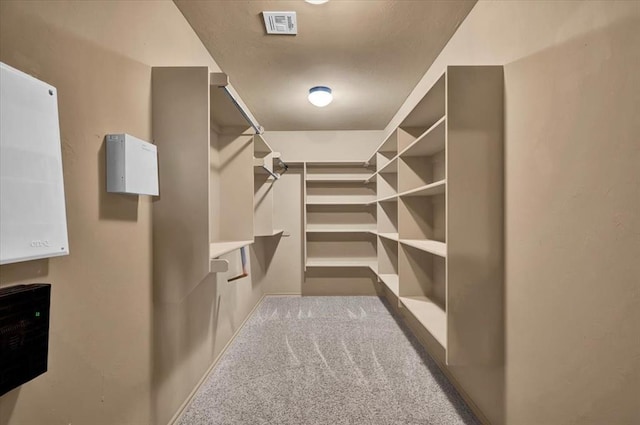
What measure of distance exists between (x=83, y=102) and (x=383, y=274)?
2811 mm

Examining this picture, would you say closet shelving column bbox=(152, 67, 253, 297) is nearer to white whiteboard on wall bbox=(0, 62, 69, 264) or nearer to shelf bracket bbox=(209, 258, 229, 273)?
shelf bracket bbox=(209, 258, 229, 273)

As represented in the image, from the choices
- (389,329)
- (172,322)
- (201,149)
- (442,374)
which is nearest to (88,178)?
(201,149)

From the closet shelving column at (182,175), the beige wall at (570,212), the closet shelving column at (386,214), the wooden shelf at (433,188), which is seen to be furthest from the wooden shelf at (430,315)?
the closet shelving column at (182,175)

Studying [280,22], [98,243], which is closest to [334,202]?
[280,22]

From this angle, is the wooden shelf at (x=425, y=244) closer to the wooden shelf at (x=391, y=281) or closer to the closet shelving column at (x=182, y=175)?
the wooden shelf at (x=391, y=281)

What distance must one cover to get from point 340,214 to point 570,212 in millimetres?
3173

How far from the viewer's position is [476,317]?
1.41 metres

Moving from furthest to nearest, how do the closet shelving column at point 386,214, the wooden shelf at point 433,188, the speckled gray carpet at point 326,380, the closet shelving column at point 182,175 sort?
the closet shelving column at point 386,214 → the speckled gray carpet at point 326,380 → the wooden shelf at point 433,188 → the closet shelving column at point 182,175

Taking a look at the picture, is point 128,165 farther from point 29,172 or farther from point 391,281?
point 391,281

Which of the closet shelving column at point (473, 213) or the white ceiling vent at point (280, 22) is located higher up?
the white ceiling vent at point (280, 22)

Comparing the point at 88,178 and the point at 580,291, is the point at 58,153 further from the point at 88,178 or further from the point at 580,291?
the point at 580,291

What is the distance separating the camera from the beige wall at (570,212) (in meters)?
0.86

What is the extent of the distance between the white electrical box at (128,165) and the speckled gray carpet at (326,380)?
51.9 inches

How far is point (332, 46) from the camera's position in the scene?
2.07 meters
